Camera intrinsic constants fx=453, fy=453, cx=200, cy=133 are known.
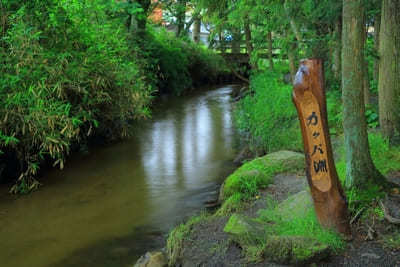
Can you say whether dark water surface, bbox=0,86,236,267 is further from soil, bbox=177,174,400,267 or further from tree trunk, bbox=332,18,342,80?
tree trunk, bbox=332,18,342,80

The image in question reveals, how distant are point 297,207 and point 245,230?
0.69 meters

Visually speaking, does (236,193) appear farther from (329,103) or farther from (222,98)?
(222,98)

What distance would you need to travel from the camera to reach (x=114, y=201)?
6484 mm

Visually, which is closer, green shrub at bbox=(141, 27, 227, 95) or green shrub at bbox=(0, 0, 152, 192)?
green shrub at bbox=(0, 0, 152, 192)

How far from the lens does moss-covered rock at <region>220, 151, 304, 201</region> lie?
5.60 m

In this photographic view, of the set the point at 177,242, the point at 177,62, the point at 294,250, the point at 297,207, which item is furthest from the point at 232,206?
the point at 177,62

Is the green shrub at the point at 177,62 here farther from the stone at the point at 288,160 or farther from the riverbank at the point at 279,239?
the riverbank at the point at 279,239

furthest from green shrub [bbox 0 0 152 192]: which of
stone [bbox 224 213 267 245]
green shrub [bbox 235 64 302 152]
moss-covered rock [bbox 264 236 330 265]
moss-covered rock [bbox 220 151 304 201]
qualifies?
moss-covered rock [bbox 264 236 330 265]

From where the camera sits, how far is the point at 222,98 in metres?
17.3

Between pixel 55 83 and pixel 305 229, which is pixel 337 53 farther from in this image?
pixel 305 229

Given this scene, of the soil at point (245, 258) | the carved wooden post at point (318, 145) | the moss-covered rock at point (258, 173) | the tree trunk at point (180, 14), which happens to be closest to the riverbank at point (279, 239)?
the soil at point (245, 258)

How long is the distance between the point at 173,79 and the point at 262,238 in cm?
1378

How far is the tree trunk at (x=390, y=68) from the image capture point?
18.3 feet

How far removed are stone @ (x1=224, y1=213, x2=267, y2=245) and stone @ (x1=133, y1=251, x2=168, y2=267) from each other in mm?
765
